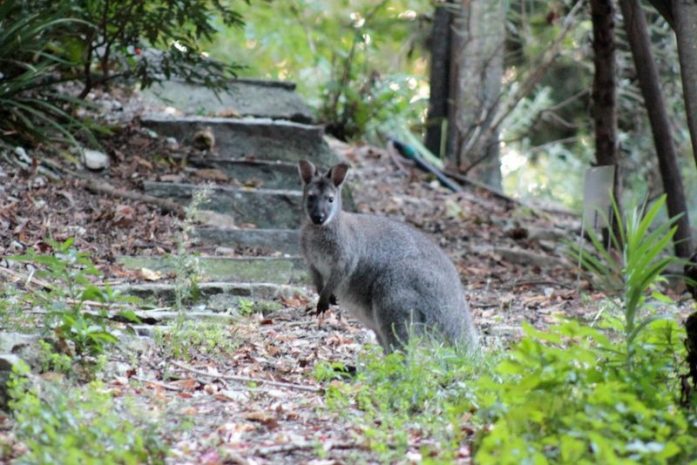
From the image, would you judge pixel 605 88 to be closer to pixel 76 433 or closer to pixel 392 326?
pixel 392 326

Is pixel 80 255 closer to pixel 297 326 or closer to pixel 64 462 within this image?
pixel 64 462

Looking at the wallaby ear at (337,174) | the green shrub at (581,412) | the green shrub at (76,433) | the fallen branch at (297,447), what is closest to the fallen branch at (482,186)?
the wallaby ear at (337,174)

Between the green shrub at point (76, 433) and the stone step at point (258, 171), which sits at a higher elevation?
the stone step at point (258, 171)

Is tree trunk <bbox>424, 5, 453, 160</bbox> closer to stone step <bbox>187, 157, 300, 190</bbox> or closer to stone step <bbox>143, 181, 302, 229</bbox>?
stone step <bbox>187, 157, 300, 190</bbox>

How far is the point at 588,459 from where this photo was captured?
358 cm

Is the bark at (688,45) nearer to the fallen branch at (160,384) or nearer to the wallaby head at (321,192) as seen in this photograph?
the wallaby head at (321,192)

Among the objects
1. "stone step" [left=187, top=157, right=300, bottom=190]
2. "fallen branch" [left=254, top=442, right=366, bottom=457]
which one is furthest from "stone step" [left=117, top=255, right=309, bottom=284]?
"fallen branch" [left=254, top=442, right=366, bottom=457]

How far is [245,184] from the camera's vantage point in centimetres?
970

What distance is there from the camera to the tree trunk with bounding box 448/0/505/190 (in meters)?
12.9

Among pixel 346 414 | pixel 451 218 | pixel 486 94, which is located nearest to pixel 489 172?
pixel 486 94

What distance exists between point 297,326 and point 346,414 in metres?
2.19

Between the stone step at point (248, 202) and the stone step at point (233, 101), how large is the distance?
1.99 m

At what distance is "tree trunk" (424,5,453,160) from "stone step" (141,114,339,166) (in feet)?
11.3

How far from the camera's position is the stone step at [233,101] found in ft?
37.5
